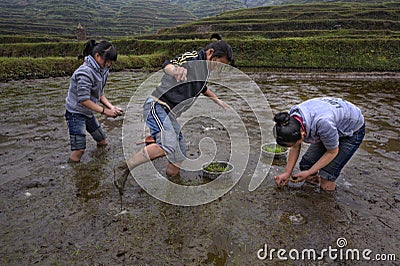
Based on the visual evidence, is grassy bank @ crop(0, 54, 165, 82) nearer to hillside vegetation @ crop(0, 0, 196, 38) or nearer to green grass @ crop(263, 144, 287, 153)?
green grass @ crop(263, 144, 287, 153)

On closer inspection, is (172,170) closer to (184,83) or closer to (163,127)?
(163,127)

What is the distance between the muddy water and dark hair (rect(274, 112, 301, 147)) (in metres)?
0.94

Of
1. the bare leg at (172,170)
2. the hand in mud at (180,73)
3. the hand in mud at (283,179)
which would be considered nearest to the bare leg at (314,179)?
the hand in mud at (283,179)

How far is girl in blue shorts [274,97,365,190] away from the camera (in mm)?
3154

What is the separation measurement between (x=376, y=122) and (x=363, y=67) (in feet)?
43.1

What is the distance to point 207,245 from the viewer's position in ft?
9.58

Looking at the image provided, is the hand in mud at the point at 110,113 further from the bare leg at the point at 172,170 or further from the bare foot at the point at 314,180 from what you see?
the bare foot at the point at 314,180

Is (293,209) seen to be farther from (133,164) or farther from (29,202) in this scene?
(29,202)

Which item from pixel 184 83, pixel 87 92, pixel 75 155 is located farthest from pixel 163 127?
pixel 75 155

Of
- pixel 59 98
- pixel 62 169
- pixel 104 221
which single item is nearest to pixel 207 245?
pixel 104 221

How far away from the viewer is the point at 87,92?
13.9 ft

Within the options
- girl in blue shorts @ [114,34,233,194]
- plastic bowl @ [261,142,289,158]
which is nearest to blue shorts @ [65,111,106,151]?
girl in blue shorts @ [114,34,233,194]

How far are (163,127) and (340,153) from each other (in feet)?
7.33

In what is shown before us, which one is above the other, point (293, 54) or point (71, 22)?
point (71, 22)
